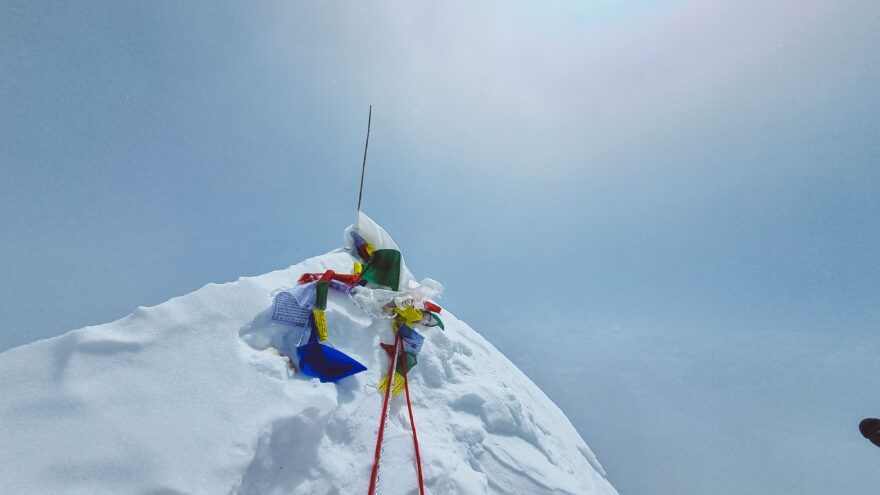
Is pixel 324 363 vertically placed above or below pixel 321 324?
below

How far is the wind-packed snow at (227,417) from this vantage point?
185 centimetres

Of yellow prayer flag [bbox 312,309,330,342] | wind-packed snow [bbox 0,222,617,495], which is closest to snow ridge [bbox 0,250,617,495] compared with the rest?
wind-packed snow [bbox 0,222,617,495]

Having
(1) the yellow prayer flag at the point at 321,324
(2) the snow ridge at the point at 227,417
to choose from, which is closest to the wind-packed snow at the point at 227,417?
(2) the snow ridge at the point at 227,417

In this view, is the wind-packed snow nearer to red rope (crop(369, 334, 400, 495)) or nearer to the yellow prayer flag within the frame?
red rope (crop(369, 334, 400, 495))

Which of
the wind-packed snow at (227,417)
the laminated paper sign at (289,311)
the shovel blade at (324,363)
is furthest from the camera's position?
the laminated paper sign at (289,311)

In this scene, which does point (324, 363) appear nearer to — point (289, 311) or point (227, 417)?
point (289, 311)

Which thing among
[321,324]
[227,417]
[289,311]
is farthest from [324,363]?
[227,417]

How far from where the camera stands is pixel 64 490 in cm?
169

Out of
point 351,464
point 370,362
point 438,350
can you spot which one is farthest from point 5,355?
point 438,350

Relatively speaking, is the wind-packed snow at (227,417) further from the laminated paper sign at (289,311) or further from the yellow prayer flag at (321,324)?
the yellow prayer flag at (321,324)

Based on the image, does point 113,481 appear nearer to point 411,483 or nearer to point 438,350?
point 411,483

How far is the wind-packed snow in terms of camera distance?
6.08ft

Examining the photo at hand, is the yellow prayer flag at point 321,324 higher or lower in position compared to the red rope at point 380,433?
higher

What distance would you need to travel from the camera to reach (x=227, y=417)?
7.44 feet
